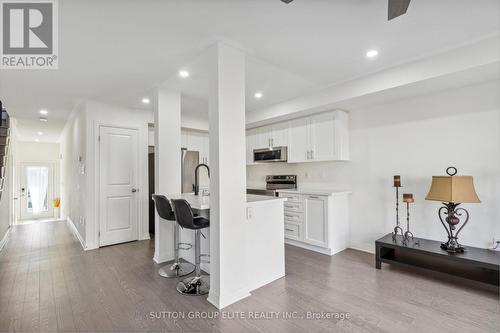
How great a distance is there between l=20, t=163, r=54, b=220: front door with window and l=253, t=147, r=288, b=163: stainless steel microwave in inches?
286

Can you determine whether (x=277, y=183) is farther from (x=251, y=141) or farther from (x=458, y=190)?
(x=458, y=190)

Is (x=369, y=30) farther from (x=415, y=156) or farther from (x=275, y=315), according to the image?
(x=275, y=315)

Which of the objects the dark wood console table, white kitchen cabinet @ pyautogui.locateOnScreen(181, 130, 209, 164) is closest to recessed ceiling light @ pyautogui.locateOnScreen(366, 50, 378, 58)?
the dark wood console table

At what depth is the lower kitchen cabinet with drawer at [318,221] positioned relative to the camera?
371 cm

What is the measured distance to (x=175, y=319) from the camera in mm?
2086

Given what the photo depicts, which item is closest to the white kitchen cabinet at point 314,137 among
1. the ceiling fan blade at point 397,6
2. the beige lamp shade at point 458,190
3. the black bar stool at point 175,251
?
the beige lamp shade at point 458,190

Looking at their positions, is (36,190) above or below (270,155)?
below

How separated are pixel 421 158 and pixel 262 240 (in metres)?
2.45

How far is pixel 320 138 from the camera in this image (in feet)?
13.5

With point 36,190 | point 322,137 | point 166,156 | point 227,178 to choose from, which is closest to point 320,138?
point 322,137

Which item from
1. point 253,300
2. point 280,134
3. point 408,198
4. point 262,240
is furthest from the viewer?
point 280,134

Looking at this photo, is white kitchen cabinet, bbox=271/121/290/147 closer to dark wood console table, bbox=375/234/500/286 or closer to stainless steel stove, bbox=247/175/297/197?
stainless steel stove, bbox=247/175/297/197

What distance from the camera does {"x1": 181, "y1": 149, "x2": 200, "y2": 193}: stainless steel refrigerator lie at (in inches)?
200

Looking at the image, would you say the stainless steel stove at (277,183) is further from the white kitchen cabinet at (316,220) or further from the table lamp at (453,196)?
the table lamp at (453,196)
